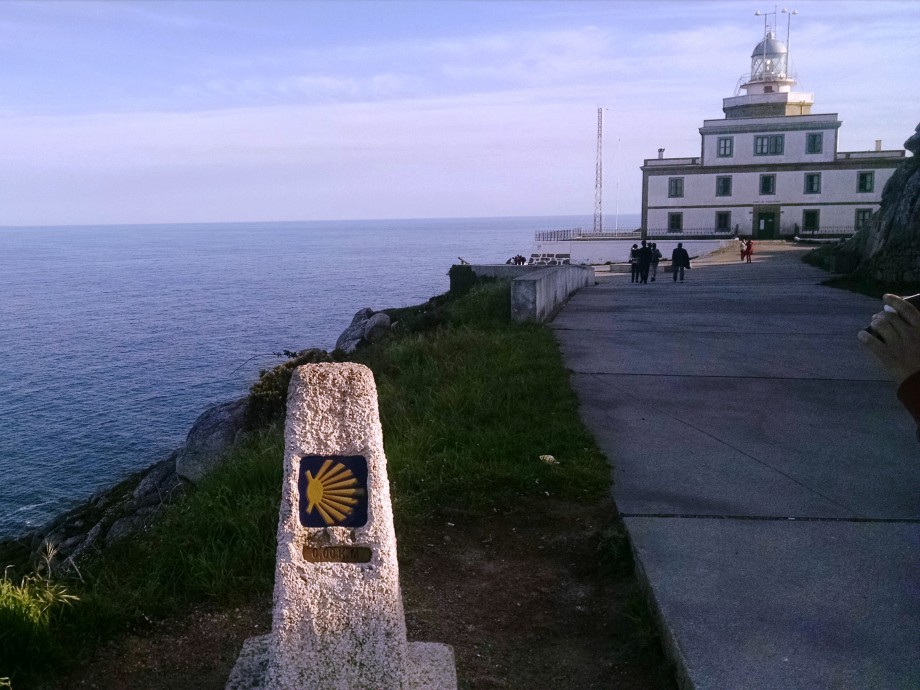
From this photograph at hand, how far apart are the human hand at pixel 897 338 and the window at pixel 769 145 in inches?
2124

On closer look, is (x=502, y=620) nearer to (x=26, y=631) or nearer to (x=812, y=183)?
(x=26, y=631)

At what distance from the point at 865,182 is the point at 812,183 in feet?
9.79

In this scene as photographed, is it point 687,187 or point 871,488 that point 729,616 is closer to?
point 871,488

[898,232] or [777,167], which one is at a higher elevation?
[777,167]

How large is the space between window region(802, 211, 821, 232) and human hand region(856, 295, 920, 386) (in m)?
53.7

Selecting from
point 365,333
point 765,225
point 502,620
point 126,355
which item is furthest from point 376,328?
point 765,225

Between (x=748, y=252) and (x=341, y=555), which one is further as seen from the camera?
(x=748, y=252)

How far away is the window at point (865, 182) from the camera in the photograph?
50.8 m

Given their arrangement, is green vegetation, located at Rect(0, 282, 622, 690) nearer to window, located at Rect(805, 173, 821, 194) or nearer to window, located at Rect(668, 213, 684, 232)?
window, located at Rect(668, 213, 684, 232)

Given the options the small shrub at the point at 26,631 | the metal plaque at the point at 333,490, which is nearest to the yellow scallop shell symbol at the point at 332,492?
the metal plaque at the point at 333,490

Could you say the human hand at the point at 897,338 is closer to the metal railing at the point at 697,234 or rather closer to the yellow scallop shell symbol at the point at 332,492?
the yellow scallop shell symbol at the point at 332,492

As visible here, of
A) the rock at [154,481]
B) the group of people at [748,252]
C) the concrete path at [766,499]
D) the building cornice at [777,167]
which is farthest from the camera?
the building cornice at [777,167]

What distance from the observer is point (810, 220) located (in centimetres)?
5178

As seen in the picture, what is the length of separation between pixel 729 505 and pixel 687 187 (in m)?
51.0
